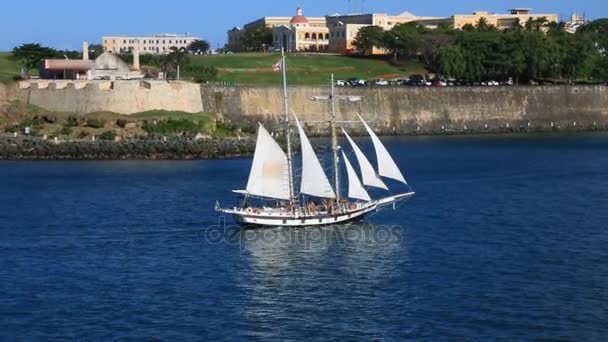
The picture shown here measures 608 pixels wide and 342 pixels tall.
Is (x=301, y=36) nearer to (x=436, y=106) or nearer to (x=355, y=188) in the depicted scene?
(x=436, y=106)

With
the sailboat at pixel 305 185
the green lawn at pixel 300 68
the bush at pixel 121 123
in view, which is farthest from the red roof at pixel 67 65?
the sailboat at pixel 305 185

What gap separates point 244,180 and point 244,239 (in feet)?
58.0

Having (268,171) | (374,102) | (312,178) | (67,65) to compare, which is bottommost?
(312,178)

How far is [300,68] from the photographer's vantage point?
121250mm

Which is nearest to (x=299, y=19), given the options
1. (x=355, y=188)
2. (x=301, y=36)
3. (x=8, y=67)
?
(x=301, y=36)

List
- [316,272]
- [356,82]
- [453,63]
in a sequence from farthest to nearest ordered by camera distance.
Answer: [453,63] → [356,82] → [316,272]

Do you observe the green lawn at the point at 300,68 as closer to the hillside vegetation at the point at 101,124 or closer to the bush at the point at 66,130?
the hillside vegetation at the point at 101,124

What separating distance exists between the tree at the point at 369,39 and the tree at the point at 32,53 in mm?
42426

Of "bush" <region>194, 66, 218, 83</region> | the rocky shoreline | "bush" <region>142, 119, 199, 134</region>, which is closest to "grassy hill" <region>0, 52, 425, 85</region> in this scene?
"bush" <region>194, 66, 218, 83</region>

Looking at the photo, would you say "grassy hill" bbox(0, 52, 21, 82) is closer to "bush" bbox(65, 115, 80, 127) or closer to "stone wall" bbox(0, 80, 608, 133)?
"stone wall" bbox(0, 80, 608, 133)

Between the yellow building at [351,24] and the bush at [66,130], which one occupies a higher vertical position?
the yellow building at [351,24]

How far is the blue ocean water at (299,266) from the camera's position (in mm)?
32344

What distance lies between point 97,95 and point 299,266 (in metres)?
48.1

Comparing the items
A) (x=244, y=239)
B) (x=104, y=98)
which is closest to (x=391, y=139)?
(x=104, y=98)
